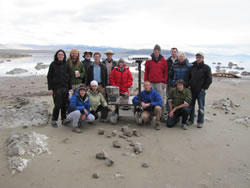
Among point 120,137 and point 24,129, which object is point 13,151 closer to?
point 24,129

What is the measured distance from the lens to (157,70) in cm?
708

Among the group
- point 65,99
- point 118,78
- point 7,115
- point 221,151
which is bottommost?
point 221,151

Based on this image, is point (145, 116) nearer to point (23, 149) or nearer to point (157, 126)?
point (157, 126)

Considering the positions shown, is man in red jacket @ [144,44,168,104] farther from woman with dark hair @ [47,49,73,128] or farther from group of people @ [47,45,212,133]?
woman with dark hair @ [47,49,73,128]

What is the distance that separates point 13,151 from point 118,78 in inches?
145

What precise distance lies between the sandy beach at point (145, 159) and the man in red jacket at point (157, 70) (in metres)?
1.47

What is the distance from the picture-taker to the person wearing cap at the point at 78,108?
618cm

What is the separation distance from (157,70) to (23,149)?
14.4 ft

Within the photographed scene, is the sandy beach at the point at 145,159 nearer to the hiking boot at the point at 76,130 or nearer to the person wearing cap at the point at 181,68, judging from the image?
the hiking boot at the point at 76,130

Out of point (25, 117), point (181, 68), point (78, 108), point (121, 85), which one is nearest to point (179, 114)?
point (181, 68)

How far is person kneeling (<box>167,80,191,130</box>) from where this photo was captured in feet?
21.5

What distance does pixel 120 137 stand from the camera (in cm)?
591

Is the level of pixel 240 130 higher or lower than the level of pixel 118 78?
lower

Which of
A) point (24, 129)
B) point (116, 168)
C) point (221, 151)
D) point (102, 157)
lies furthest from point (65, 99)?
point (221, 151)
